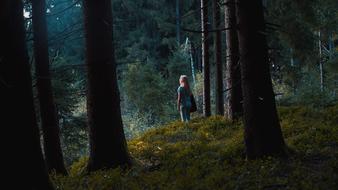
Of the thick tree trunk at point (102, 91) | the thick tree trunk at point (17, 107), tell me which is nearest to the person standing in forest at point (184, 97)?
the thick tree trunk at point (102, 91)

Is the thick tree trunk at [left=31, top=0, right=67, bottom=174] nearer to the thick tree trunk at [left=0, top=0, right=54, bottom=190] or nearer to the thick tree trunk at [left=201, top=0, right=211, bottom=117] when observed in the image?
the thick tree trunk at [left=0, top=0, right=54, bottom=190]

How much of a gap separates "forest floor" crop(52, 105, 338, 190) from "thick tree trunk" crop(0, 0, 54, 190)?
2067mm

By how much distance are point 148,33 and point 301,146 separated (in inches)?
1549

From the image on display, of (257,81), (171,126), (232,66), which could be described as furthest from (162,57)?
(257,81)

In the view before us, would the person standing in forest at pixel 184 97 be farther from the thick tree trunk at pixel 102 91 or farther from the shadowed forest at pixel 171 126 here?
Result: the thick tree trunk at pixel 102 91

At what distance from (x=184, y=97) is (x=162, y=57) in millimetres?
31549

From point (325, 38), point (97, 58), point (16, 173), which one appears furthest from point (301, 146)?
point (325, 38)

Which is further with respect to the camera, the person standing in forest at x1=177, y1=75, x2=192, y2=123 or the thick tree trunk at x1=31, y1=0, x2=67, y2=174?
the person standing in forest at x1=177, y1=75, x2=192, y2=123

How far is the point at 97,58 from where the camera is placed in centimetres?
938

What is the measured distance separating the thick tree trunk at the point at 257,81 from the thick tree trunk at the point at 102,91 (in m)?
2.91

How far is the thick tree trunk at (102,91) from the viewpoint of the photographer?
30.8ft

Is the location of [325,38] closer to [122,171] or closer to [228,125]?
[228,125]

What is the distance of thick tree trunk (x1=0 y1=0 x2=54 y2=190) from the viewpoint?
5.69 meters

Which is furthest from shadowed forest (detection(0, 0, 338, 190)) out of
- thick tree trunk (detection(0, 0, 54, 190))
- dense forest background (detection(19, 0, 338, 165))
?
dense forest background (detection(19, 0, 338, 165))
